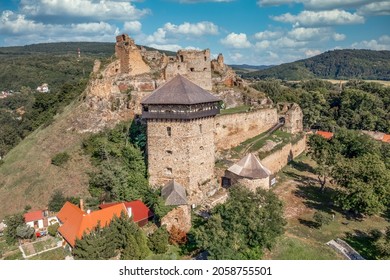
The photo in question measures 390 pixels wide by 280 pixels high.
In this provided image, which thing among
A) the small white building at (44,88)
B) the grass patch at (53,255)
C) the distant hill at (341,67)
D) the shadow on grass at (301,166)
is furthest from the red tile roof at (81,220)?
the distant hill at (341,67)

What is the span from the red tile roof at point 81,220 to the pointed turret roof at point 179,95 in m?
7.34

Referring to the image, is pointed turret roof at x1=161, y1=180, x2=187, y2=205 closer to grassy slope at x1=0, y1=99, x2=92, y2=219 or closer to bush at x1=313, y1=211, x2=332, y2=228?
grassy slope at x1=0, y1=99, x2=92, y2=219

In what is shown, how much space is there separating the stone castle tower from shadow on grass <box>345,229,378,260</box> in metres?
10.1

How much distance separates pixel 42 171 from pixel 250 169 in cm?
1716

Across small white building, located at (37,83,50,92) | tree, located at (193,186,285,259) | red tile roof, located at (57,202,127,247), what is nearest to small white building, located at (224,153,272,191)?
tree, located at (193,186,285,259)

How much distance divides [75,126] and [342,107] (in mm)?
47733

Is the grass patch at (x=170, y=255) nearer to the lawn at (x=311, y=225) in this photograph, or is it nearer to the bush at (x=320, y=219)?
the lawn at (x=311, y=225)

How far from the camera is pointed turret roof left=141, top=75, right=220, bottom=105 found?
24547 millimetres

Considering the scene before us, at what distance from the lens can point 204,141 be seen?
1032 inches

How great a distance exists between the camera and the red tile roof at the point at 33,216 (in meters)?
24.6

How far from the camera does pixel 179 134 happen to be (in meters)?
25.0

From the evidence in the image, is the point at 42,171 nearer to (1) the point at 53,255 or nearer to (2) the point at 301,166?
(1) the point at 53,255

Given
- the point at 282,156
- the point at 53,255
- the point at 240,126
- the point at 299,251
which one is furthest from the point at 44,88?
the point at 299,251
